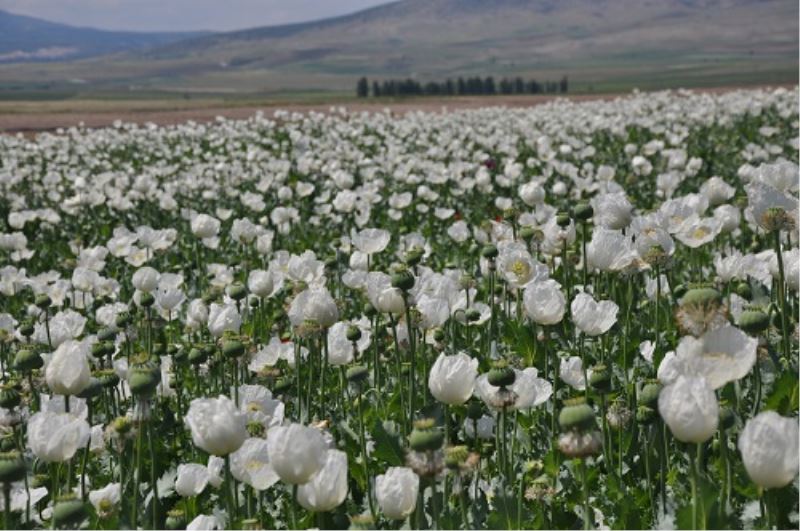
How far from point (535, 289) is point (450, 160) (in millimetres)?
11590

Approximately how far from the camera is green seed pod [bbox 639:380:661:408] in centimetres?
297

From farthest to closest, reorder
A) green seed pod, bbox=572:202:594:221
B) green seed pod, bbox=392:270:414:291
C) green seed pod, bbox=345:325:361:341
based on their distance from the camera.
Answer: green seed pod, bbox=572:202:594:221, green seed pod, bbox=345:325:361:341, green seed pod, bbox=392:270:414:291

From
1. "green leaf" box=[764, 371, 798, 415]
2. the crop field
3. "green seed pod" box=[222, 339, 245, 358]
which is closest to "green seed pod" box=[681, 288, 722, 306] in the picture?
Result: the crop field

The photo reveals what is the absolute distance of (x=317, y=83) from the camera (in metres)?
197

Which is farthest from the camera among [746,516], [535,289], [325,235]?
[325,235]

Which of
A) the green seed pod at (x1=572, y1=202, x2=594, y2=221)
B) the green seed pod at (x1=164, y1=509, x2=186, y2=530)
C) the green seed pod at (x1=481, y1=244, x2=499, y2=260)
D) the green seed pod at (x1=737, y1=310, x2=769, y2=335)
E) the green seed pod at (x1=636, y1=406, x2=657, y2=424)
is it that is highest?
the green seed pod at (x1=572, y1=202, x2=594, y2=221)

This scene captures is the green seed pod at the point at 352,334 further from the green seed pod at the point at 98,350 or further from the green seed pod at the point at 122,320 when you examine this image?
the green seed pod at the point at 122,320

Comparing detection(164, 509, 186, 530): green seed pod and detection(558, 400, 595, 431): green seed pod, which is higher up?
detection(558, 400, 595, 431): green seed pod

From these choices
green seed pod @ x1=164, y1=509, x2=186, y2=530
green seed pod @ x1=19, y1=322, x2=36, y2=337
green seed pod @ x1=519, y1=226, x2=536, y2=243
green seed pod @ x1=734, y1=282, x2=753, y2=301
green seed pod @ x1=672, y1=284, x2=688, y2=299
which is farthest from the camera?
green seed pod @ x1=519, y1=226, x2=536, y2=243

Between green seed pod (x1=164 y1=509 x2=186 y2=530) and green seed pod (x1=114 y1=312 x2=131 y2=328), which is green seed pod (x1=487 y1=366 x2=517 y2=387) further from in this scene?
green seed pod (x1=114 y1=312 x2=131 y2=328)

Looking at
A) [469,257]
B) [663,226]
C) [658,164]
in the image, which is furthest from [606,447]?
[658,164]

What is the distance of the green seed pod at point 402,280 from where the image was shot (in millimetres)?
3408

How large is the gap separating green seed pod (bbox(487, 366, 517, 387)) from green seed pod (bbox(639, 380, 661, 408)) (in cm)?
39

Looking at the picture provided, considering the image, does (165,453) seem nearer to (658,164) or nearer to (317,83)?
(658,164)
